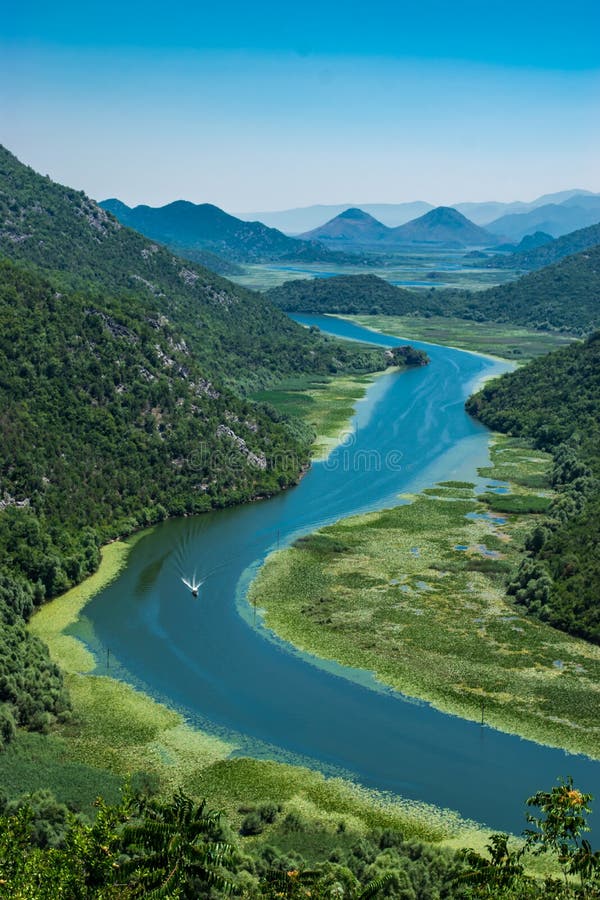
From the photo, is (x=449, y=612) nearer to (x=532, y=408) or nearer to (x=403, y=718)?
(x=403, y=718)

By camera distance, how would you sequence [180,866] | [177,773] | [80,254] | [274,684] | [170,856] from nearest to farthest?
[180,866]
[170,856]
[177,773]
[274,684]
[80,254]

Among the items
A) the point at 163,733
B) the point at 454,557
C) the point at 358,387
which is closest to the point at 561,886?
the point at 163,733

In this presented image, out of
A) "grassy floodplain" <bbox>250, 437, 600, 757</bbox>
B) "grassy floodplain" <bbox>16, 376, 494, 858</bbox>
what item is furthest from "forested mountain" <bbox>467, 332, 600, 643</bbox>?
"grassy floodplain" <bbox>16, 376, 494, 858</bbox>

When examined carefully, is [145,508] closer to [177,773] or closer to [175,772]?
[175,772]

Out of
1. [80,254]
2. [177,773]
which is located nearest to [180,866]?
[177,773]

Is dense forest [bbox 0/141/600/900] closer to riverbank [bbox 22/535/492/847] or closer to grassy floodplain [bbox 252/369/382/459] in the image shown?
riverbank [bbox 22/535/492/847]

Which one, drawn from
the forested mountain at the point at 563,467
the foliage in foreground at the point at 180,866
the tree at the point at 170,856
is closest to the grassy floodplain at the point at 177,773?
the foliage in foreground at the point at 180,866
